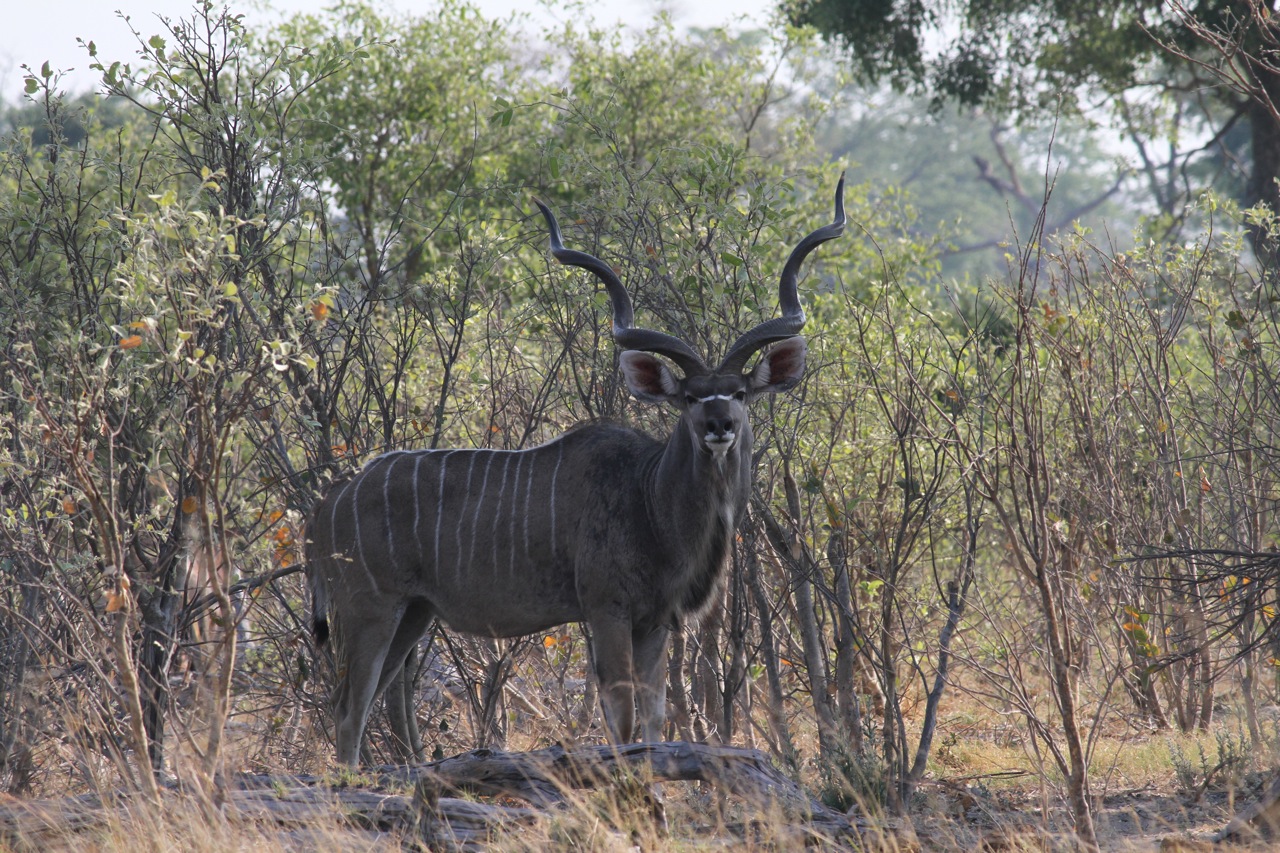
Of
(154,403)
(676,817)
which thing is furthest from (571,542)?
(154,403)

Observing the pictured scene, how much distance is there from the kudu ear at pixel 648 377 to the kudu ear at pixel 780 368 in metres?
0.27

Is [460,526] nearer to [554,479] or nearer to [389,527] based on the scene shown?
[389,527]

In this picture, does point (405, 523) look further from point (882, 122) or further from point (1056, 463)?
point (882, 122)

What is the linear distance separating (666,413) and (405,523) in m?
1.46

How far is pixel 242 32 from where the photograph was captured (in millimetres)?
4895

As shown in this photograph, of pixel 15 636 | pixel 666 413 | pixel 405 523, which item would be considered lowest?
pixel 15 636

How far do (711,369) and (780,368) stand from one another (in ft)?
0.84

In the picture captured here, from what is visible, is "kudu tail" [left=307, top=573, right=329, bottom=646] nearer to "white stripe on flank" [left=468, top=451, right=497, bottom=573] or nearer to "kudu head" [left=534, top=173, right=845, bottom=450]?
"white stripe on flank" [left=468, top=451, right=497, bottom=573]

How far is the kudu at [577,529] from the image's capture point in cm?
441

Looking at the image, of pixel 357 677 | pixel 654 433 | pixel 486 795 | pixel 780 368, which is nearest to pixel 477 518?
pixel 357 677

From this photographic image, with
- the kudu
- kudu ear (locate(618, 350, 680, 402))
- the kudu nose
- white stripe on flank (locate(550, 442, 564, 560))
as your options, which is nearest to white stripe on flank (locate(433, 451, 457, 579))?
the kudu

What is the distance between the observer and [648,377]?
4.53m

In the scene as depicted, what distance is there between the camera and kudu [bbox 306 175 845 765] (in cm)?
441

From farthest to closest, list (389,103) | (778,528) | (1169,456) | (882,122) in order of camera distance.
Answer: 1. (882,122)
2. (389,103)
3. (1169,456)
4. (778,528)
